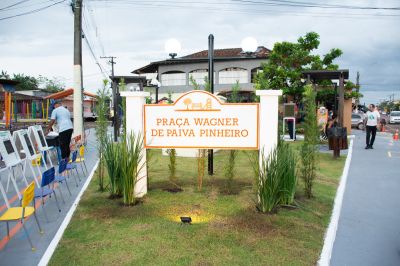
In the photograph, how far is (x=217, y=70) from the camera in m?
40.9

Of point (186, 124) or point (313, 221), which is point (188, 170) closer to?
point (186, 124)

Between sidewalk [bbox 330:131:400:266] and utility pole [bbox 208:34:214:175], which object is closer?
sidewalk [bbox 330:131:400:266]

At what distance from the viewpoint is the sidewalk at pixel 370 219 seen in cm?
468

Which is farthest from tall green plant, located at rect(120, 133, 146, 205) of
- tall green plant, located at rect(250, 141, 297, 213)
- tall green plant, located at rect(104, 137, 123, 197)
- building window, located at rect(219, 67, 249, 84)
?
building window, located at rect(219, 67, 249, 84)

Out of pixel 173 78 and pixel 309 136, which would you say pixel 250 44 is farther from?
pixel 173 78

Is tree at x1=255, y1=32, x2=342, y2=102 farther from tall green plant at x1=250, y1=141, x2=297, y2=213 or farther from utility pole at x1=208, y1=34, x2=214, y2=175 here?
tall green plant at x1=250, y1=141, x2=297, y2=213

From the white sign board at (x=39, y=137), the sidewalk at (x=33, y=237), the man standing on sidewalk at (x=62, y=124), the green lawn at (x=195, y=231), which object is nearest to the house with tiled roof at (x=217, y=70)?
the man standing on sidewalk at (x=62, y=124)

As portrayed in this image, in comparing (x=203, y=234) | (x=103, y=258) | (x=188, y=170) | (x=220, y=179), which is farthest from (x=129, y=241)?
(x=188, y=170)

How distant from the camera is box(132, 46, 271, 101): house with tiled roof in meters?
39.8

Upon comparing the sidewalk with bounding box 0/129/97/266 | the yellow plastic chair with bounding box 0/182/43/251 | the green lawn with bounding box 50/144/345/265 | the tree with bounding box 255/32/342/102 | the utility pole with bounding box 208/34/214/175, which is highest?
the tree with bounding box 255/32/342/102

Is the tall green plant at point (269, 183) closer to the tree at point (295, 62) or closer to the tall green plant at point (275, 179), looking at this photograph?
the tall green plant at point (275, 179)

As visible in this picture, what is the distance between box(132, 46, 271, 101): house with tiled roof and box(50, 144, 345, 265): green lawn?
32.3 meters

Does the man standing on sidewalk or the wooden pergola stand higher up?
the wooden pergola

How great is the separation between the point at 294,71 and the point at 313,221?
781 inches
